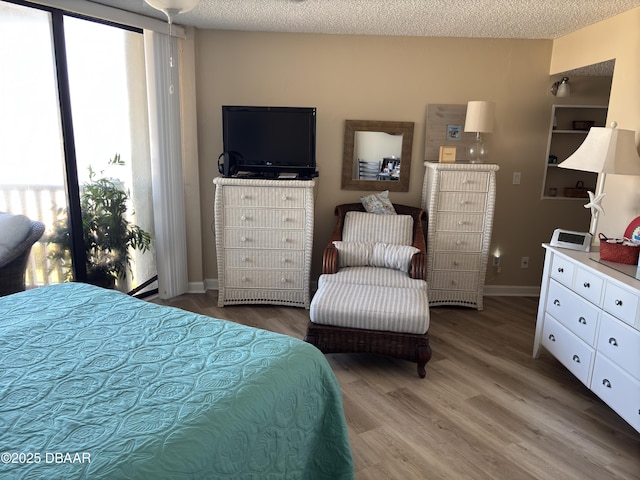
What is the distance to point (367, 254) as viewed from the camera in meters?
3.54

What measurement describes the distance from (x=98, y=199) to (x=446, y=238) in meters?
2.80

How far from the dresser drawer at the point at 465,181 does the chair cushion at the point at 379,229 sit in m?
0.41

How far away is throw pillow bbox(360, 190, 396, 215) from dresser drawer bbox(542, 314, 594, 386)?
1.53 metres

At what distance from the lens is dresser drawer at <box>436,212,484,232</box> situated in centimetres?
379

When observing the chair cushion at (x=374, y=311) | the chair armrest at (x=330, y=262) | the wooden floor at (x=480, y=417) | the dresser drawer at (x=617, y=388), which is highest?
the chair armrest at (x=330, y=262)

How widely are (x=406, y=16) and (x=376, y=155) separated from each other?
1.20 meters

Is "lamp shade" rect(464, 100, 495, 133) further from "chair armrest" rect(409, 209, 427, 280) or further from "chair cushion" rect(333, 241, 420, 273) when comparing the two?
"chair cushion" rect(333, 241, 420, 273)

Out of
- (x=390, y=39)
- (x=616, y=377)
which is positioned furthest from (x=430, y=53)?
(x=616, y=377)

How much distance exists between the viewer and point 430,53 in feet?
12.9

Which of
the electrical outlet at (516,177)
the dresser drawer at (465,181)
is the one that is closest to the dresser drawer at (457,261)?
the dresser drawer at (465,181)

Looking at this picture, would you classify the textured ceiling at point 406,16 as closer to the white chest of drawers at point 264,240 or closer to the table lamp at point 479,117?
the table lamp at point 479,117

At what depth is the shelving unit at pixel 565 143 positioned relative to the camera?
13.2ft

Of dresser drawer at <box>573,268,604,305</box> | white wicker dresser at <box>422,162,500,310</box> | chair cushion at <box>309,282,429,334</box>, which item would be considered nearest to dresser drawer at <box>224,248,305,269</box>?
chair cushion at <box>309,282,429,334</box>

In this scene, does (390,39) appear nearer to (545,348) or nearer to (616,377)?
(545,348)
